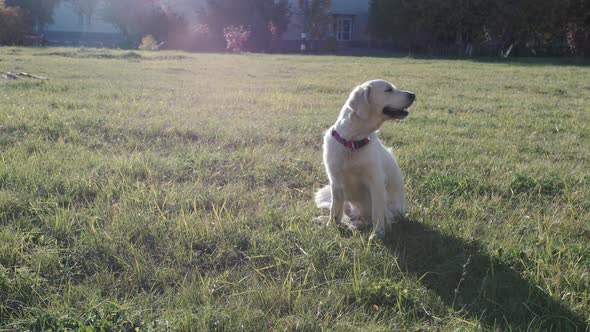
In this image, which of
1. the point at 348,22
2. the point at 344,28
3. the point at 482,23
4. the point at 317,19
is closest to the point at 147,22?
the point at 317,19

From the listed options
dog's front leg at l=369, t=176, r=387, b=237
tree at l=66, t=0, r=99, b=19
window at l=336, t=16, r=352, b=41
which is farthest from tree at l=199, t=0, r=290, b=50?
dog's front leg at l=369, t=176, r=387, b=237

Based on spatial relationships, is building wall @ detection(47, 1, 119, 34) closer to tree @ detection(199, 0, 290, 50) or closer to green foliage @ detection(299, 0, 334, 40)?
tree @ detection(199, 0, 290, 50)

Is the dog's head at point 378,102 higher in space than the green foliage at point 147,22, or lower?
lower

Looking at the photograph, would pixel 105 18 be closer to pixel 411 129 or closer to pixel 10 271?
pixel 411 129

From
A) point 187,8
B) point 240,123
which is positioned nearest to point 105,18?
point 187,8

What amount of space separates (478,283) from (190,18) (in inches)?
1625

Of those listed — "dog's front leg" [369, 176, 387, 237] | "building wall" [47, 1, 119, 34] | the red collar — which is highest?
"building wall" [47, 1, 119, 34]

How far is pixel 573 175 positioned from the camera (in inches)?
181

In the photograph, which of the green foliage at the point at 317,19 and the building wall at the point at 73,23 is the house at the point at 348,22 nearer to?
the green foliage at the point at 317,19

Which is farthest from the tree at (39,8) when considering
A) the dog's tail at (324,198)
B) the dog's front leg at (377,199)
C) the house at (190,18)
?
the dog's front leg at (377,199)

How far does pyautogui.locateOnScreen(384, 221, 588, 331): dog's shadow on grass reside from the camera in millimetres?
2359

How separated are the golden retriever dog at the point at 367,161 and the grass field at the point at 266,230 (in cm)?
21

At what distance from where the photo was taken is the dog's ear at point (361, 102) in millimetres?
3527

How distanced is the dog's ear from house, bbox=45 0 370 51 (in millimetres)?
37488
